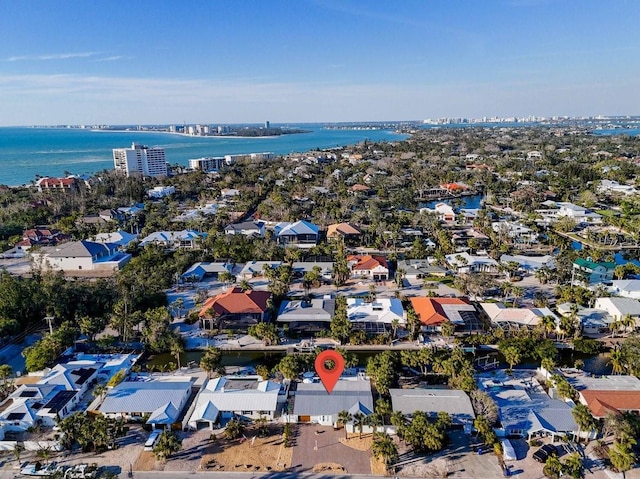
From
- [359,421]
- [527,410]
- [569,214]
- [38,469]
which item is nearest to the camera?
[38,469]

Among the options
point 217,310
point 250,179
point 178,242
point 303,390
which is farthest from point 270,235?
point 250,179

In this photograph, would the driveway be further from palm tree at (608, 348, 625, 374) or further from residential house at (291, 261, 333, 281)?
residential house at (291, 261, 333, 281)

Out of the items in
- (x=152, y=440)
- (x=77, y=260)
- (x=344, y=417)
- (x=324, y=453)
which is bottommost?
(x=324, y=453)

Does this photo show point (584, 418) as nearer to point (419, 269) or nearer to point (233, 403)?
point (233, 403)

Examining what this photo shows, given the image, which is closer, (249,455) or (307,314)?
(249,455)

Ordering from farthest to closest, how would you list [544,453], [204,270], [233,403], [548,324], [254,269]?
[204,270] < [254,269] < [548,324] < [233,403] < [544,453]

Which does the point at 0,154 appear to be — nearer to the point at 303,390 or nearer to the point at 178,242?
the point at 178,242

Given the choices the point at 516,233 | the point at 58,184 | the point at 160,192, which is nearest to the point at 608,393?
the point at 516,233
